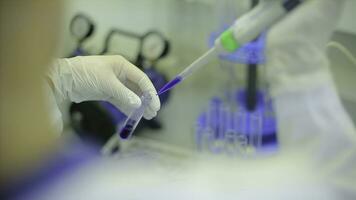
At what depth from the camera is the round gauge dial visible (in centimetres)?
148

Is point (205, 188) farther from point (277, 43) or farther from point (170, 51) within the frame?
point (170, 51)

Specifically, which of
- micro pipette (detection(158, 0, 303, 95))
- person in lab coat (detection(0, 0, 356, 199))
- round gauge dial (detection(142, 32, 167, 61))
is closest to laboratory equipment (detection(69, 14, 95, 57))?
round gauge dial (detection(142, 32, 167, 61))

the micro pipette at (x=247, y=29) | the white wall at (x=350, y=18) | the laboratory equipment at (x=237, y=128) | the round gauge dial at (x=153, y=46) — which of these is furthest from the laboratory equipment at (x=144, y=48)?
the white wall at (x=350, y=18)

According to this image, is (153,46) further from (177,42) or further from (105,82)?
(105,82)

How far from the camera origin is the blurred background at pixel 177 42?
53.5 inches

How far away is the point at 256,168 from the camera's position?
1144 millimetres

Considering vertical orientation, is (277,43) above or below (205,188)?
above

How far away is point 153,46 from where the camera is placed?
5.04ft

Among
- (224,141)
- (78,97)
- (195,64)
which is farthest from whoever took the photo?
(224,141)

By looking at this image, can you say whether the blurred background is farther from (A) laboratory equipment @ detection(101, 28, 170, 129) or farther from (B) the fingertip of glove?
(B) the fingertip of glove

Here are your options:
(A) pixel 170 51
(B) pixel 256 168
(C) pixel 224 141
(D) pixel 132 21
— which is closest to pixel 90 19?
(D) pixel 132 21

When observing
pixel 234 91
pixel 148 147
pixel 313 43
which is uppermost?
pixel 313 43

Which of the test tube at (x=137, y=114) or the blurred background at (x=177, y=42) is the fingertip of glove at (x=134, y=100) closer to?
the test tube at (x=137, y=114)

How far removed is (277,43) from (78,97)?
1.45 ft
